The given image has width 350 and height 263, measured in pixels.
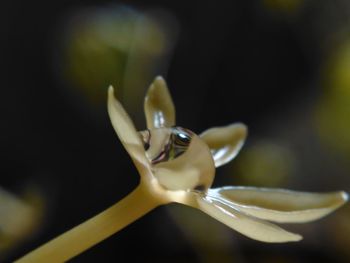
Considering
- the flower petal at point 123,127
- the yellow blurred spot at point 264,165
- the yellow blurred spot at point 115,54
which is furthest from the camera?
the yellow blurred spot at point 264,165

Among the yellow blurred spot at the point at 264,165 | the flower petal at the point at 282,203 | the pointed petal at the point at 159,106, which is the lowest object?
the yellow blurred spot at the point at 264,165

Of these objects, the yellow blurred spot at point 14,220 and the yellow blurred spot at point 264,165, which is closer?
the yellow blurred spot at point 14,220

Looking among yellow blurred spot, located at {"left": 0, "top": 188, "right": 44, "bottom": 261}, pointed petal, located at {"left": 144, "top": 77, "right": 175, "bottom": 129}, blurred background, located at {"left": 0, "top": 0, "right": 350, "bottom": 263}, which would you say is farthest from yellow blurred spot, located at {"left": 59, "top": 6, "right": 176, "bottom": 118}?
pointed petal, located at {"left": 144, "top": 77, "right": 175, "bottom": 129}

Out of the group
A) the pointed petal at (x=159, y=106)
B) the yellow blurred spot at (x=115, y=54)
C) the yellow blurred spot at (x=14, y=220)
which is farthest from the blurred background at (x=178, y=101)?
the pointed petal at (x=159, y=106)

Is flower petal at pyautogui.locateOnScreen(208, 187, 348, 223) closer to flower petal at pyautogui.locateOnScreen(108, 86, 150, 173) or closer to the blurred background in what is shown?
flower petal at pyautogui.locateOnScreen(108, 86, 150, 173)

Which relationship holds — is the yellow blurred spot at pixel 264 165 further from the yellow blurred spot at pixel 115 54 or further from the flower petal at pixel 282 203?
the flower petal at pixel 282 203
